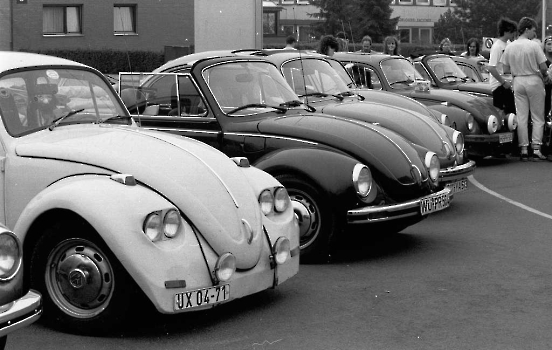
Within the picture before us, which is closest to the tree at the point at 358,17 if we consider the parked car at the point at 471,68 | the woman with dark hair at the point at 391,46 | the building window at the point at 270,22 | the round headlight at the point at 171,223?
the building window at the point at 270,22

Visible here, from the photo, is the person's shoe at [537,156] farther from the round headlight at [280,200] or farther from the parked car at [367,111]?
the round headlight at [280,200]

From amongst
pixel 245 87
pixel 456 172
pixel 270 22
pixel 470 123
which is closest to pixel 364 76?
pixel 470 123

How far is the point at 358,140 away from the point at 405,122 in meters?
2.07

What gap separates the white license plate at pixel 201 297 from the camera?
17.5ft

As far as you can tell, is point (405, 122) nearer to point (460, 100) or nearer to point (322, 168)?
point (322, 168)

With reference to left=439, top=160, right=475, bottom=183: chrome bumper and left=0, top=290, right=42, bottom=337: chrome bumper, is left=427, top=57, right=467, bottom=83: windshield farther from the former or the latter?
left=0, top=290, right=42, bottom=337: chrome bumper

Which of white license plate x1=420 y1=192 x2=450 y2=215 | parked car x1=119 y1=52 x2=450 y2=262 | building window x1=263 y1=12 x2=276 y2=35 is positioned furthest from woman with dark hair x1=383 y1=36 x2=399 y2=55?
building window x1=263 y1=12 x2=276 y2=35

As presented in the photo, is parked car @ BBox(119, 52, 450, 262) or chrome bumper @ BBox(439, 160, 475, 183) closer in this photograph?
parked car @ BBox(119, 52, 450, 262)

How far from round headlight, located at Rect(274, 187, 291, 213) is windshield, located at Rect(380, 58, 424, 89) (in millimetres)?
7757

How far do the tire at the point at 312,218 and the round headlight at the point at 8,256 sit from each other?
339cm

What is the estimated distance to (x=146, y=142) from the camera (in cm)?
610

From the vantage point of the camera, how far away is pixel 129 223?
17.4 feet

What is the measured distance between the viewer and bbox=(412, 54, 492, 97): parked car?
1553cm

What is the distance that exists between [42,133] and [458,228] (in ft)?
15.0
